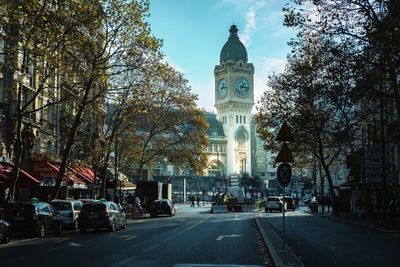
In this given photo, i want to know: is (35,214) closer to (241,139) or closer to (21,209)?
(21,209)

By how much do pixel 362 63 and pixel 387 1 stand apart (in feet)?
17.2

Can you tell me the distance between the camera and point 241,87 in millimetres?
187250

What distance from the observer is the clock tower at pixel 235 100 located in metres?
184

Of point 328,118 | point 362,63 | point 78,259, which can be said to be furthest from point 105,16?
point 328,118

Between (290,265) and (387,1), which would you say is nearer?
(290,265)

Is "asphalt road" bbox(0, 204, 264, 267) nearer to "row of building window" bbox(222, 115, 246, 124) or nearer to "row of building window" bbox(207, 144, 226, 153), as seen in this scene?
"row of building window" bbox(207, 144, 226, 153)

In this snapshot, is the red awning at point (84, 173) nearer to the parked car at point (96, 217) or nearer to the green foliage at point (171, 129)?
the green foliage at point (171, 129)

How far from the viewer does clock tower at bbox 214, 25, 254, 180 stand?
184 m

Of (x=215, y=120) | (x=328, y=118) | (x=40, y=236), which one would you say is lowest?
(x=40, y=236)

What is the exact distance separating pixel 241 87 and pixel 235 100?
5.46 meters

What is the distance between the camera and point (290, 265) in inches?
503

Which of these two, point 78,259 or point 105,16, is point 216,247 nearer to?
point 78,259

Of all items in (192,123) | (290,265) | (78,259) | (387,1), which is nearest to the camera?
(290,265)

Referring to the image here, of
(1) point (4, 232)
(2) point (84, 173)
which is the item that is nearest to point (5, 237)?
(1) point (4, 232)
